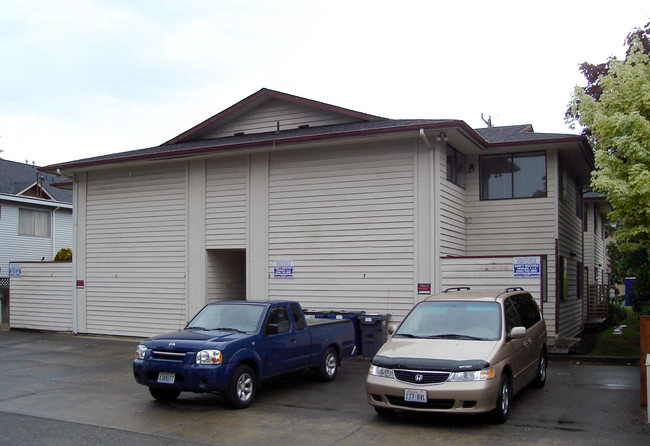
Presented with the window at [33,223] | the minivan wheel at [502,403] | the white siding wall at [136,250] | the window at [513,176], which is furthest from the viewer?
the window at [33,223]

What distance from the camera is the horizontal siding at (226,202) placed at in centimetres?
1739

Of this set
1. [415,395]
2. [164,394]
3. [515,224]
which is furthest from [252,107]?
[415,395]

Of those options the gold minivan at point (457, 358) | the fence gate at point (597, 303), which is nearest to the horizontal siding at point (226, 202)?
the gold minivan at point (457, 358)

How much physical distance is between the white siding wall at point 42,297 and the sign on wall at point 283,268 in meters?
7.53

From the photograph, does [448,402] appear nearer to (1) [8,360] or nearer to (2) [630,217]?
(2) [630,217]

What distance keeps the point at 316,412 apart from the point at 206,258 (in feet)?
30.4

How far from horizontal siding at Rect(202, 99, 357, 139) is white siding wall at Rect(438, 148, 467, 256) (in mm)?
3569

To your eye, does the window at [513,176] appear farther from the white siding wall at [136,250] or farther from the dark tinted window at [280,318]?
the white siding wall at [136,250]

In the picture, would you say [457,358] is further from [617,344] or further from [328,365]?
[617,344]

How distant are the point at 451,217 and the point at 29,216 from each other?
24.5 meters

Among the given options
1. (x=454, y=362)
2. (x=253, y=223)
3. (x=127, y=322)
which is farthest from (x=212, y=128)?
(x=454, y=362)

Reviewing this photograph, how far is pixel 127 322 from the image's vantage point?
19.0m

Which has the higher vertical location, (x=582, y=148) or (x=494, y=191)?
(x=582, y=148)

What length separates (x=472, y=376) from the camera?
25.9ft
